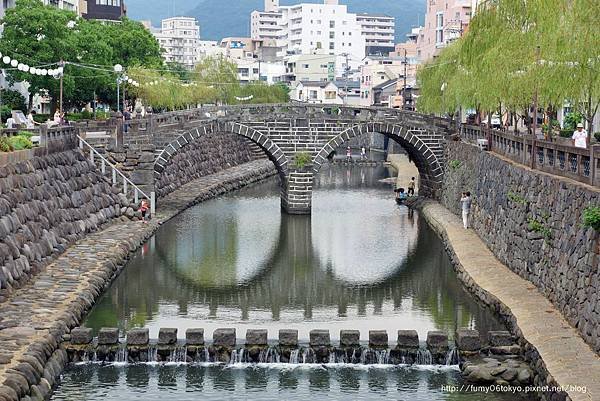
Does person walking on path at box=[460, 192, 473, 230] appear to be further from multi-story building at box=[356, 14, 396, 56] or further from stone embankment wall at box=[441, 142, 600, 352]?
multi-story building at box=[356, 14, 396, 56]

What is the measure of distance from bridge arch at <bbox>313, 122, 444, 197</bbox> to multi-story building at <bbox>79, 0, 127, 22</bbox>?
61.0 metres

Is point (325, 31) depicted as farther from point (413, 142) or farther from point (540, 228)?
point (540, 228)

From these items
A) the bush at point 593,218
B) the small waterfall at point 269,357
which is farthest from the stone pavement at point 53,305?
the bush at point 593,218

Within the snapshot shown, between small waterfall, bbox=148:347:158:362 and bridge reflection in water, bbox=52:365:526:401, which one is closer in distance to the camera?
bridge reflection in water, bbox=52:365:526:401

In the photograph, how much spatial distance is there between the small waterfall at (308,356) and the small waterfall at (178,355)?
2863 mm

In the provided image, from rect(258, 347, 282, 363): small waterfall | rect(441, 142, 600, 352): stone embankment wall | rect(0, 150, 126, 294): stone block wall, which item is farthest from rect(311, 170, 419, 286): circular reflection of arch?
rect(258, 347, 282, 363): small waterfall

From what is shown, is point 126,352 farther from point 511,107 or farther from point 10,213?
point 511,107

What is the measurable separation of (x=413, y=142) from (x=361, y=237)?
10565 mm

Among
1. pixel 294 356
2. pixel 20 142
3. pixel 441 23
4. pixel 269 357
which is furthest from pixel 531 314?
pixel 441 23

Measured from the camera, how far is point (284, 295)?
32.6 meters

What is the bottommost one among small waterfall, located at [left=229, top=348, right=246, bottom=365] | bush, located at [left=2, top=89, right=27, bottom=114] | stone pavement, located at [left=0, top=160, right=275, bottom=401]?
small waterfall, located at [left=229, top=348, right=246, bottom=365]

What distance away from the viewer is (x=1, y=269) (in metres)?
26.6

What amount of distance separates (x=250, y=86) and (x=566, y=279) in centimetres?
7978

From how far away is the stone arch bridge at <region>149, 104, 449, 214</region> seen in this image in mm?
51188
